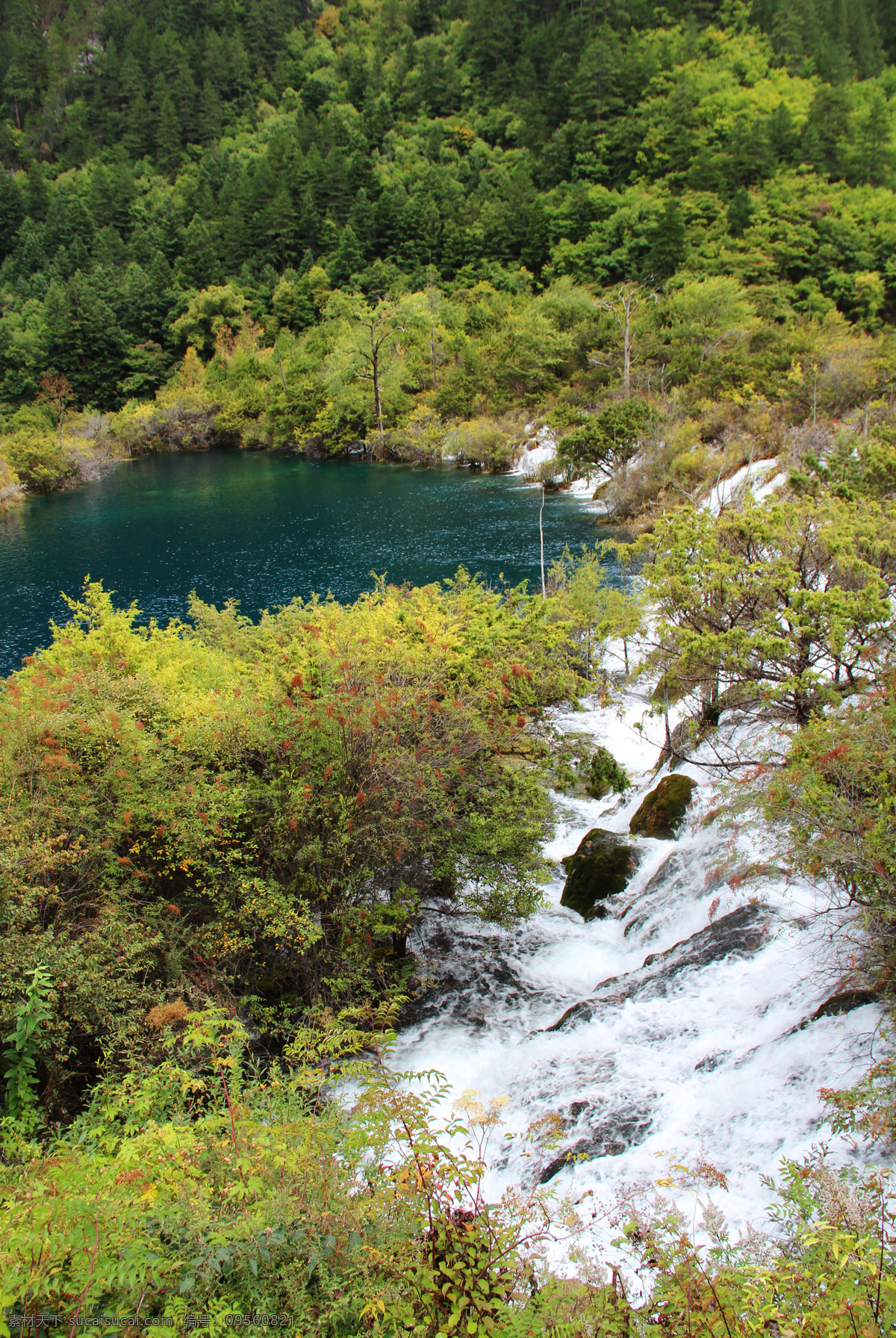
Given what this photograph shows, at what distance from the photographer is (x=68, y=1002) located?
7.66m

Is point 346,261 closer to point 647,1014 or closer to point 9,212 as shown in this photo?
point 9,212

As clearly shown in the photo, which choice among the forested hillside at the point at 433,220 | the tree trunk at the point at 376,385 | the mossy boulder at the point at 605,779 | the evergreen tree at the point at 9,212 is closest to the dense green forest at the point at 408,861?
the mossy boulder at the point at 605,779

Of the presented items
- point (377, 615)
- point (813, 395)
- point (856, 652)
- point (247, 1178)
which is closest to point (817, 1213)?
point (247, 1178)

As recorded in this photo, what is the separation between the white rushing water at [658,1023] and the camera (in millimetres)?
7262

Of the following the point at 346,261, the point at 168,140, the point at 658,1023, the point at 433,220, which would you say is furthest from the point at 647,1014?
the point at 168,140

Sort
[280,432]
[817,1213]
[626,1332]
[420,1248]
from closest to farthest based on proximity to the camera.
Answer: [626,1332] → [420,1248] → [817,1213] → [280,432]

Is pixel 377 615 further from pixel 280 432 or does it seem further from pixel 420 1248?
pixel 280 432

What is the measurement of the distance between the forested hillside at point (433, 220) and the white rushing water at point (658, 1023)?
3089 centimetres

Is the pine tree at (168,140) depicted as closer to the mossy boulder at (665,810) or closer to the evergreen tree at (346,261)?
the evergreen tree at (346,261)

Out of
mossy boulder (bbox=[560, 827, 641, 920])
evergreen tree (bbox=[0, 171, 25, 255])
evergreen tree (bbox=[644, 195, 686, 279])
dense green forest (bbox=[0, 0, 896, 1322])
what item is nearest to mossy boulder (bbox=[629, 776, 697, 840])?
mossy boulder (bbox=[560, 827, 641, 920])

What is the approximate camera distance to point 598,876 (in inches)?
508

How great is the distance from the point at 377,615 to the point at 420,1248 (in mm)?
11098

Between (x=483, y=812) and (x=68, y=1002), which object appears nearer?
(x=68, y=1002)

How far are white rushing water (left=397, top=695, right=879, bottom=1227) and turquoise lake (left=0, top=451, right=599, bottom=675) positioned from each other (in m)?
17.7
